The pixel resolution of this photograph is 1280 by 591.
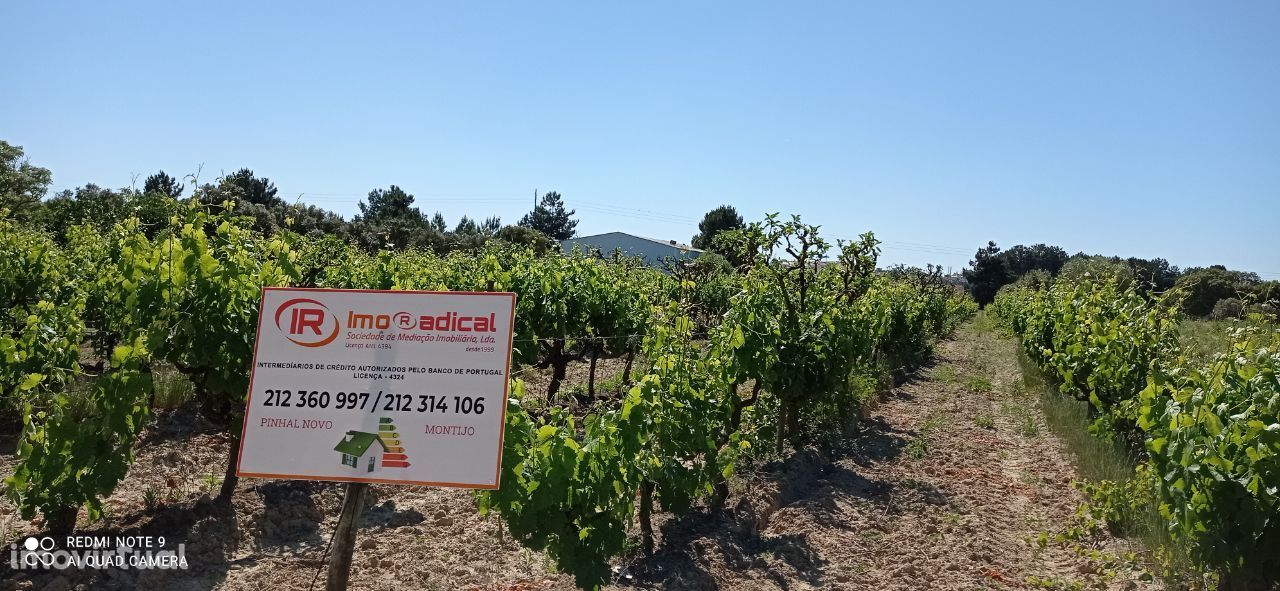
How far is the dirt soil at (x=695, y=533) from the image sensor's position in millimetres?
4391

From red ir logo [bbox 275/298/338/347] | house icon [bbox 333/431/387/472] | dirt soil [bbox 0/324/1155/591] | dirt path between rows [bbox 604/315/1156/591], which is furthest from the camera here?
dirt path between rows [bbox 604/315/1156/591]

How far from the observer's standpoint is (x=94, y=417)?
14.5 feet

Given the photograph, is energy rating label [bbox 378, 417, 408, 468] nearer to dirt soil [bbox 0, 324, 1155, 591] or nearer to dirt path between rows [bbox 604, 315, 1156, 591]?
dirt soil [bbox 0, 324, 1155, 591]

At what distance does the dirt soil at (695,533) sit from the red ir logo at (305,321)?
3.59 ft

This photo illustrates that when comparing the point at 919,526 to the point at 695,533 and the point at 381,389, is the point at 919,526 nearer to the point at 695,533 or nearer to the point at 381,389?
the point at 695,533

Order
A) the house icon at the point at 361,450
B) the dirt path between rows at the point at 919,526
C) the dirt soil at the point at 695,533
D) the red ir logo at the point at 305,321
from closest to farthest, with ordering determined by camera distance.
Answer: the house icon at the point at 361,450, the red ir logo at the point at 305,321, the dirt soil at the point at 695,533, the dirt path between rows at the point at 919,526

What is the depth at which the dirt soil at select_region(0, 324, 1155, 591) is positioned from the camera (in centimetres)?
439

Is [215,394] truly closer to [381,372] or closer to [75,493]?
[75,493]

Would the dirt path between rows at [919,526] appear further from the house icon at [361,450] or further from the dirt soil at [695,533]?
the house icon at [361,450]

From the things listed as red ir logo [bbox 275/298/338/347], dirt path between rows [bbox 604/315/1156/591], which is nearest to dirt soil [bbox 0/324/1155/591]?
dirt path between rows [bbox 604/315/1156/591]

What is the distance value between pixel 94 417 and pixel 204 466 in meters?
1.66

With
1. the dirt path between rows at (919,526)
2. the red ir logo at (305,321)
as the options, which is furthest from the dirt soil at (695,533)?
the red ir logo at (305,321)

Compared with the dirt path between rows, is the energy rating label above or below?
above

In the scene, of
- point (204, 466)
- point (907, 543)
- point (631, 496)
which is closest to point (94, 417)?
point (204, 466)
